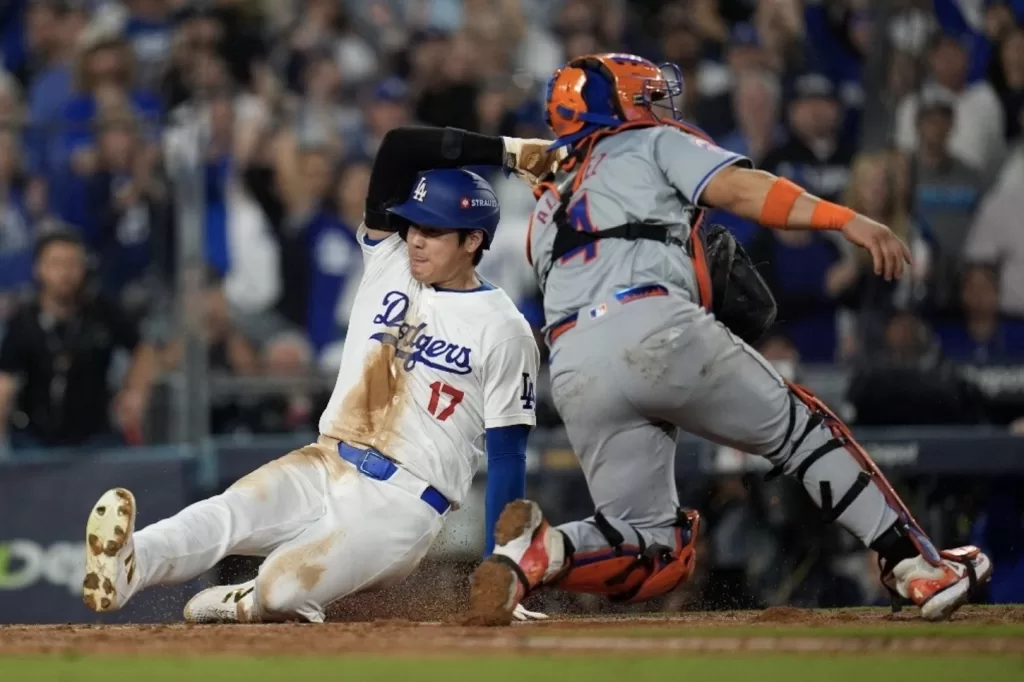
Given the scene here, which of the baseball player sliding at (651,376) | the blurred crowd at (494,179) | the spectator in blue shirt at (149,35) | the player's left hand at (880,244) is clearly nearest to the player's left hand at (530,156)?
the baseball player sliding at (651,376)

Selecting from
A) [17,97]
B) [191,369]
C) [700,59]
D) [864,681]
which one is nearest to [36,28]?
[17,97]

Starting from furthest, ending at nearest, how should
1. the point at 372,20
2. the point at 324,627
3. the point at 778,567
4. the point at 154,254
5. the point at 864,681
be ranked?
the point at 372,20 < the point at 154,254 < the point at 778,567 < the point at 324,627 < the point at 864,681

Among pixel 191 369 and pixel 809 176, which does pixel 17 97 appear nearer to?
pixel 191 369

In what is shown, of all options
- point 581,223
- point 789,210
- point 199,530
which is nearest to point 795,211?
point 789,210

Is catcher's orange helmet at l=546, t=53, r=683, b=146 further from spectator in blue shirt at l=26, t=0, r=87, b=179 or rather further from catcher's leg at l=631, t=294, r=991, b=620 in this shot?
spectator in blue shirt at l=26, t=0, r=87, b=179

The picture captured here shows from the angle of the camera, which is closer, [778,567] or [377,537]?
[377,537]

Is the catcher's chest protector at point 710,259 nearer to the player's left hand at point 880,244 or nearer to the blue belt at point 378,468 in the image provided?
the player's left hand at point 880,244
